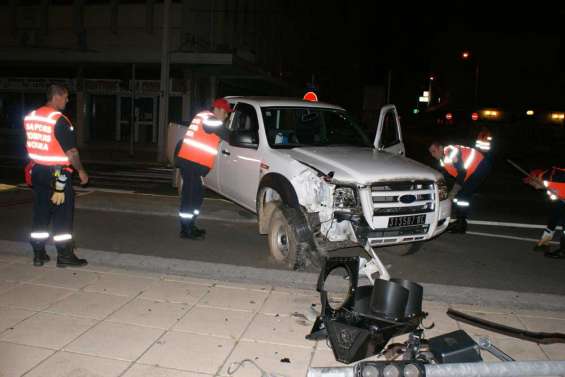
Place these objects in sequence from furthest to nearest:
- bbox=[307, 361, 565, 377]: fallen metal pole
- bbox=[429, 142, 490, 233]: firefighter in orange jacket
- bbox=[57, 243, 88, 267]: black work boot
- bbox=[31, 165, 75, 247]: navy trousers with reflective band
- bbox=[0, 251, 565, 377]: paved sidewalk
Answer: bbox=[429, 142, 490, 233]: firefighter in orange jacket → bbox=[57, 243, 88, 267]: black work boot → bbox=[31, 165, 75, 247]: navy trousers with reflective band → bbox=[0, 251, 565, 377]: paved sidewalk → bbox=[307, 361, 565, 377]: fallen metal pole

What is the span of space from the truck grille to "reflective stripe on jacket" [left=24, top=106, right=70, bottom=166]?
3317mm

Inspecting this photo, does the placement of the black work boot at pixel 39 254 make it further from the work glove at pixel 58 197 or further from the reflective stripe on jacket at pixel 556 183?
the reflective stripe on jacket at pixel 556 183

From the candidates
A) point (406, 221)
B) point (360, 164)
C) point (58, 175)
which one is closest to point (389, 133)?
point (360, 164)

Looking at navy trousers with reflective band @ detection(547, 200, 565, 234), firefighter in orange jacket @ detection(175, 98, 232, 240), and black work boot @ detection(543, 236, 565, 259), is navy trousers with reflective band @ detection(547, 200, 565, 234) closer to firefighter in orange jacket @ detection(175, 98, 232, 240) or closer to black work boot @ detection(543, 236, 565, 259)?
black work boot @ detection(543, 236, 565, 259)

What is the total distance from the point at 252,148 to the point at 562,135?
4101 cm

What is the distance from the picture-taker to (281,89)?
3478 cm

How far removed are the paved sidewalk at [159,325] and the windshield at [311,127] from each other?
2.41m

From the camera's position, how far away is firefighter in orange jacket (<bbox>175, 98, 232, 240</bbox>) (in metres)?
6.97

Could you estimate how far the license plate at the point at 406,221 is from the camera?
19.0 ft

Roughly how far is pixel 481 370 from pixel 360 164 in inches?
121

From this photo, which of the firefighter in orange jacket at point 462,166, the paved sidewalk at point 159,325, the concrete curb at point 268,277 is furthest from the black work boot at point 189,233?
the firefighter in orange jacket at point 462,166

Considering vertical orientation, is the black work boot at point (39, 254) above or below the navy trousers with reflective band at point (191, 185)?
below

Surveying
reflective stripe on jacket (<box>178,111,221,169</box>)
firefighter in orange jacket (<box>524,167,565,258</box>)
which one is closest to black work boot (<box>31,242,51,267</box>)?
reflective stripe on jacket (<box>178,111,221,169</box>)

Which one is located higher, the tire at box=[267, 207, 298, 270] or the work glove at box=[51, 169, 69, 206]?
the work glove at box=[51, 169, 69, 206]
